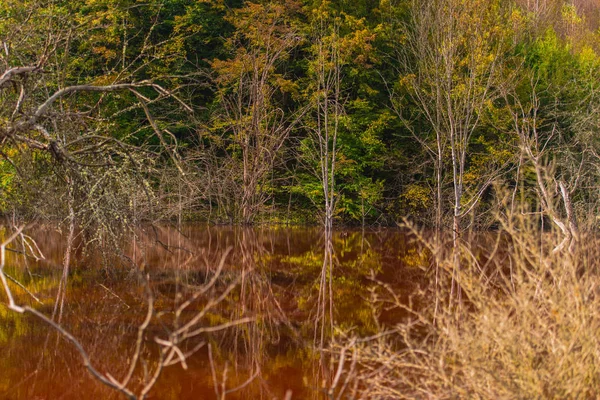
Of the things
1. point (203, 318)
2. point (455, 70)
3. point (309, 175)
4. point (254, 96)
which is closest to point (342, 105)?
point (309, 175)

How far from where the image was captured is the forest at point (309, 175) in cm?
695

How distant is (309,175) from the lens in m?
25.6

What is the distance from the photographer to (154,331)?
806 cm

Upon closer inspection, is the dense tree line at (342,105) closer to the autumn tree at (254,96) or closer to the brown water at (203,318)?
the autumn tree at (254,96)

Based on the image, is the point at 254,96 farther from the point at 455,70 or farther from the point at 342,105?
the point at 455,70

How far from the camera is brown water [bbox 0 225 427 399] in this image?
6133 mm

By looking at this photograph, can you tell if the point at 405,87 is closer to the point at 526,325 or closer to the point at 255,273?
the point at 255,273

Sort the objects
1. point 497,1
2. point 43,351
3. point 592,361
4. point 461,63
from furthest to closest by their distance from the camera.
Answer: point 497,1
point 461,63
point 43,351
point 592,361

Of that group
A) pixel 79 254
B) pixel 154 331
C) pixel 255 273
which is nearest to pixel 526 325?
pixel 154 331

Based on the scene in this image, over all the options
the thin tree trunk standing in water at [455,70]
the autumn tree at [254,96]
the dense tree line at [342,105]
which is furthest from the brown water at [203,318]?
the dense tree line at [342,105]

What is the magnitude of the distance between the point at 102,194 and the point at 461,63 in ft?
58.4

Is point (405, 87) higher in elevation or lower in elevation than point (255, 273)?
higher

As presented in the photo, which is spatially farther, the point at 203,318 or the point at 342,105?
the point at 342,105

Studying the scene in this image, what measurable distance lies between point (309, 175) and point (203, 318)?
1701cm
